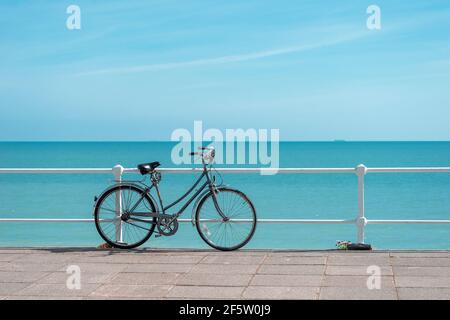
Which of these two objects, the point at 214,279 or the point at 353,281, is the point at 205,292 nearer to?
the point at 214,279

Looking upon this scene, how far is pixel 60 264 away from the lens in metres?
7.71

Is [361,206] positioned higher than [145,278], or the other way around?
[361,206]

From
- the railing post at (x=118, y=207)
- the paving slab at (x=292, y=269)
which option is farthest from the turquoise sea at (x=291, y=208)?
the paving slab at (x=292, y=269)

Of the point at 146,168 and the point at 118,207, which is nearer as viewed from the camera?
the point at 146,168

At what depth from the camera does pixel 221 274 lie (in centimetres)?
710

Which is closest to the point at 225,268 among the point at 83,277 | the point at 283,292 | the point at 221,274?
the point at 221,274

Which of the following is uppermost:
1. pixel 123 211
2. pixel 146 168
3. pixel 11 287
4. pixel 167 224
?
pixel 146 168

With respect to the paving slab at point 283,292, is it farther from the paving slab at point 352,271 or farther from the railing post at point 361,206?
the railing post at point 361,206

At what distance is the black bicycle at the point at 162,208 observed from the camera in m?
8.45

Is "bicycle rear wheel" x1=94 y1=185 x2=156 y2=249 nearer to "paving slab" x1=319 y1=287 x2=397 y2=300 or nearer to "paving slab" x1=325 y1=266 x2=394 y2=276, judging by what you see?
"paving slab" x1=325 y1=266 x2=394 y2=276

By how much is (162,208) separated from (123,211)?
19.2 inches

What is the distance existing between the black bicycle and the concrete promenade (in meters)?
0.28
